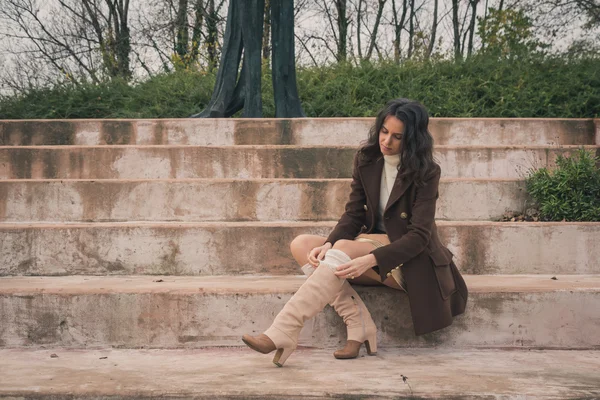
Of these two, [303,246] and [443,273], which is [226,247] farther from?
[443,273]


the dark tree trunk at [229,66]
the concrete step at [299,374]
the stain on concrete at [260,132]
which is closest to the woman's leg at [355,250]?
the concrete step at [299,374]

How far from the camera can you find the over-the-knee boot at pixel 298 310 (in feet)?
9.59

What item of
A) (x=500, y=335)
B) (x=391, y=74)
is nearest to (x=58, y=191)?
(x=500, y=335)

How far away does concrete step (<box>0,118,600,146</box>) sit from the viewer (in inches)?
248

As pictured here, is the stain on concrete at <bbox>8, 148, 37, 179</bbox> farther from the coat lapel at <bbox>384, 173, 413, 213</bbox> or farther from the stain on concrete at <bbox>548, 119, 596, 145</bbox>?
the stain on concrete at <bbox>548, 119, 596, 145</bbox>

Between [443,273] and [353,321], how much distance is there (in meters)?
0.49

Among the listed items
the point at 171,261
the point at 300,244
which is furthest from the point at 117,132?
the point at 300,244

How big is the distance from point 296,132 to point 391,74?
10.6 ft

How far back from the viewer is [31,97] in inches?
348

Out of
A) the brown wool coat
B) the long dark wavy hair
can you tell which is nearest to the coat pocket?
the brown wool coat

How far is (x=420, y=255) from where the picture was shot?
10.4 feet

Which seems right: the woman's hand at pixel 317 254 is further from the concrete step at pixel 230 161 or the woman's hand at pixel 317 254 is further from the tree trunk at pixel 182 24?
the tree trunk at pixel 182 24

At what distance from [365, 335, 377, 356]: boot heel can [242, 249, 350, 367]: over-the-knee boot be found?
1.05 ft

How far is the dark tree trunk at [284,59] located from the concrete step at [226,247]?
10.6ft
